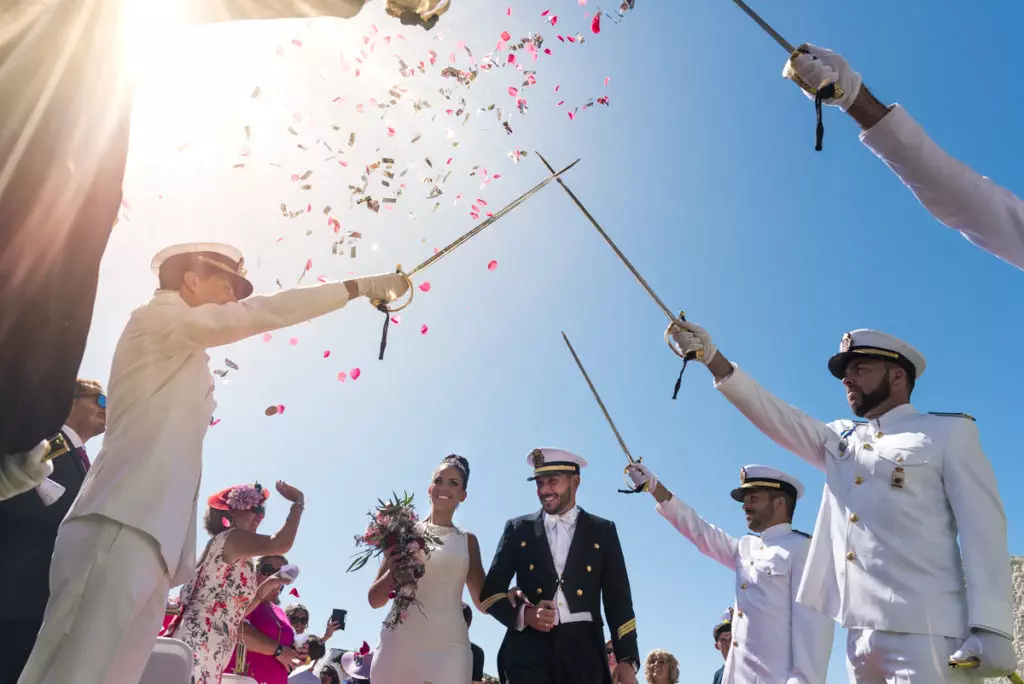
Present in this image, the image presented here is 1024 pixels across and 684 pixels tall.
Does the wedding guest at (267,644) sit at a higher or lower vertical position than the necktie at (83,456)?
lower

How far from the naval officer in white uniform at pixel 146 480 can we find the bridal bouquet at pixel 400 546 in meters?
2.39

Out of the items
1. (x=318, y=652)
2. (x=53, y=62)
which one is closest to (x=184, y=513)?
(x=53, y=62)

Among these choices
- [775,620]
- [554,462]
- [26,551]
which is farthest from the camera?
[554,462]

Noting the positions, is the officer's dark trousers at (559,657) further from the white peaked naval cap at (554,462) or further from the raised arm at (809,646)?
the raised arm at (809,646)

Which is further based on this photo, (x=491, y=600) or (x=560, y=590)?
(x=491, y=600)

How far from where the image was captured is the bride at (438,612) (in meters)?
5.83

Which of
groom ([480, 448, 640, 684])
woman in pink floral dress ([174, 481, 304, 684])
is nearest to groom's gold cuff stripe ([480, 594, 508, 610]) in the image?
groom ([480, 448, 640, 684])

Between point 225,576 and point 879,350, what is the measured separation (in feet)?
16.7

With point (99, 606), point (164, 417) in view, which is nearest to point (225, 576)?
point (164, 417)

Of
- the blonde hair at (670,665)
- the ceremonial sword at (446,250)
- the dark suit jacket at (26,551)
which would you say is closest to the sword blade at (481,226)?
the ceremonial sword at (446,250)

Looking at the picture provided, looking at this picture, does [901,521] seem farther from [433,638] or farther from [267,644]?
[267,644]

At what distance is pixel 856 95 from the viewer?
9.92 ft

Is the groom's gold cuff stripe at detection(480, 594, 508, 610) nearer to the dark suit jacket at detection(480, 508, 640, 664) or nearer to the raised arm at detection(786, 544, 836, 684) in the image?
the dark suit jacket at detection(480, 508, 640, 664)

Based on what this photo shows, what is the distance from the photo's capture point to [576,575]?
586 cm
